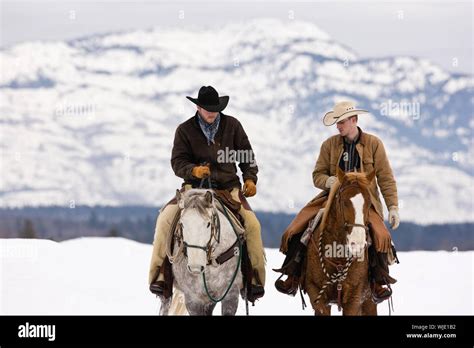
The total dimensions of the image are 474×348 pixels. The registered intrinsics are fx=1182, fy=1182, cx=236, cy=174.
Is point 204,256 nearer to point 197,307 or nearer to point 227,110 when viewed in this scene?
point 197,307

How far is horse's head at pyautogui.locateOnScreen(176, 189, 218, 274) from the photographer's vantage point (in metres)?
10.9

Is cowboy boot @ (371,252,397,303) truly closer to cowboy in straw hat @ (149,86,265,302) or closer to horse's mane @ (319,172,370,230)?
horse's mane @ (319,172,370,230)

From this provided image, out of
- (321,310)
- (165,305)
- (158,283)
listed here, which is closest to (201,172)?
(158,283)

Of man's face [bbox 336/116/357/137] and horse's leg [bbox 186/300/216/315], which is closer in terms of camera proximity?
horse's leg [bbox 186/300/216/315]

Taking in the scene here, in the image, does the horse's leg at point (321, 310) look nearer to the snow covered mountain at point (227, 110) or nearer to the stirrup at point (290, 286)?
the stirrup at point (290, 286)

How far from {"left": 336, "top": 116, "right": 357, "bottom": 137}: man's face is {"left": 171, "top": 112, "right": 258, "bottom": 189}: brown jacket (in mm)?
994

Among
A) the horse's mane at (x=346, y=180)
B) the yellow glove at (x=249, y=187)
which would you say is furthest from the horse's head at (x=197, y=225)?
the horse's mane at (x=346, y=180)

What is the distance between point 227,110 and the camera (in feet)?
346

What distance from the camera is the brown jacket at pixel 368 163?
40.1ft

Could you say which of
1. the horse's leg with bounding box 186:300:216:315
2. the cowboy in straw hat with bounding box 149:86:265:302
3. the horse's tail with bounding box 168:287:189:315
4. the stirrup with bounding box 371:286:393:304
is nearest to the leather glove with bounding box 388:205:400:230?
the stirrup with bounding box 371:286:393:304

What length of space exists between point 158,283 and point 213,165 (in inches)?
52.3

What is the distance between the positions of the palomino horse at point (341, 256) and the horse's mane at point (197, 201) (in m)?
1.30
